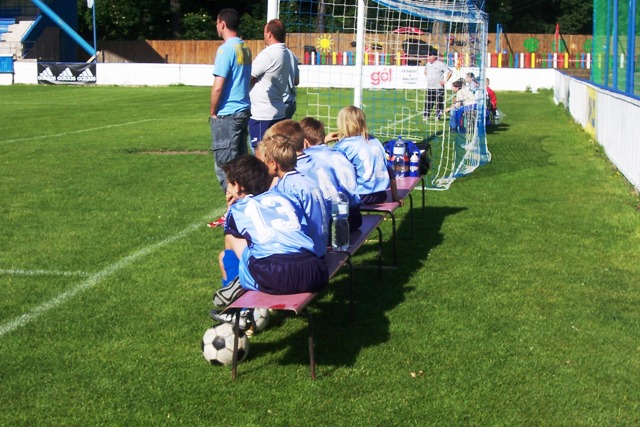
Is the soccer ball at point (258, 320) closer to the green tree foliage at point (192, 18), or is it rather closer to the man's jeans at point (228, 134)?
the man's jeans at point (228, 134)

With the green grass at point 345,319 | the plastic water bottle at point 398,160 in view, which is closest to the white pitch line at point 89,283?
the green grass at point 345,319

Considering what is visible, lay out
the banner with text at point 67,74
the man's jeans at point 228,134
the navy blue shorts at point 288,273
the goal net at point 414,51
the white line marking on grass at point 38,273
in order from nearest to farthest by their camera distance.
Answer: the navy blue shorts at point 288,273
the white line marking on grass at point 38,273
the man's jeans at point 228,134
the goal net at point 414,51
the banner with text at point 67,74

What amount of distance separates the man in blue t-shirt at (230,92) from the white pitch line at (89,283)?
2.54 feet

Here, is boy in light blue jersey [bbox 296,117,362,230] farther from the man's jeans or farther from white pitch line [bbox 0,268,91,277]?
white pitch line [bbox 0,268,91,277]

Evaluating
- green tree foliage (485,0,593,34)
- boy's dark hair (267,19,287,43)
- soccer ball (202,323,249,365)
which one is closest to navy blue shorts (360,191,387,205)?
boy's dark hair (267,19,287,43)

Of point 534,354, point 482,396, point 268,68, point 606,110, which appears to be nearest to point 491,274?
point 534,354

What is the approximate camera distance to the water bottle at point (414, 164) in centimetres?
988

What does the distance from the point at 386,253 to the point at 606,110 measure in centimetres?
844

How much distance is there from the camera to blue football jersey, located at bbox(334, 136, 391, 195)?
7828 mm

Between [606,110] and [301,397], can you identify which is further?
[606,110]

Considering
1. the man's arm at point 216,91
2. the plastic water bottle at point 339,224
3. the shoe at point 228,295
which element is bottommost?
the shoe at point 228,295

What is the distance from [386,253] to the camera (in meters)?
8.29

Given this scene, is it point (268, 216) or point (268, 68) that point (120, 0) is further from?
point (268, 216)

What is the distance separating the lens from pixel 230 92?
8.55m
